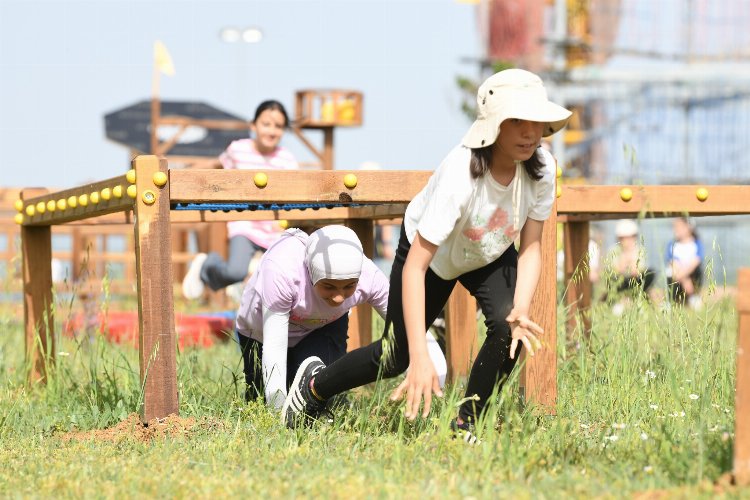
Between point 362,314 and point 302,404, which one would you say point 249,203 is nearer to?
point 302,404

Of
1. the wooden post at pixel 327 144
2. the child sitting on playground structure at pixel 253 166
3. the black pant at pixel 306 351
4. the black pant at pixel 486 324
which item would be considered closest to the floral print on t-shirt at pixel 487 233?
the black pant at pixel 486 324

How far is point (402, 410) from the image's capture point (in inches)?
139

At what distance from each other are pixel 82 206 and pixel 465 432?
1905mm

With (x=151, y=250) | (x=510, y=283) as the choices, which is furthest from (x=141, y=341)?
(x=510, y=283)

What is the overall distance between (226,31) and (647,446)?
1508cm

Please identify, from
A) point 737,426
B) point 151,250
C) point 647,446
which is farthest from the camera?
point 151,250

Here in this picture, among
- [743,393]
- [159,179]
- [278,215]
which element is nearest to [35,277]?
[278,215]

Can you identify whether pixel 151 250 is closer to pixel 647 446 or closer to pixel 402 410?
pixel 402 410

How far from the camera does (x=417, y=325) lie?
310 centimetres

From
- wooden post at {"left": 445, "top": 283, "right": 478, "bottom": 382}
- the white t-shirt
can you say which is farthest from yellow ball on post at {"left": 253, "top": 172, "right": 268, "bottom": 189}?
wooden post at {"left": 445, "top": 283, "right": 478, "bottom": 382}

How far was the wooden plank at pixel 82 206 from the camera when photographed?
3.89m

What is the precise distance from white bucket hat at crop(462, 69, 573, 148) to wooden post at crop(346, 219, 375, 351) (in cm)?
183

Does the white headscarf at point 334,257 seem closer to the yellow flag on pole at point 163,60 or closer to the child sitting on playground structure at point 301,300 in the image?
the child sitting on playground structure at point 301,300

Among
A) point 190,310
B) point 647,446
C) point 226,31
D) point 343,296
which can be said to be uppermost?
point 226,31
